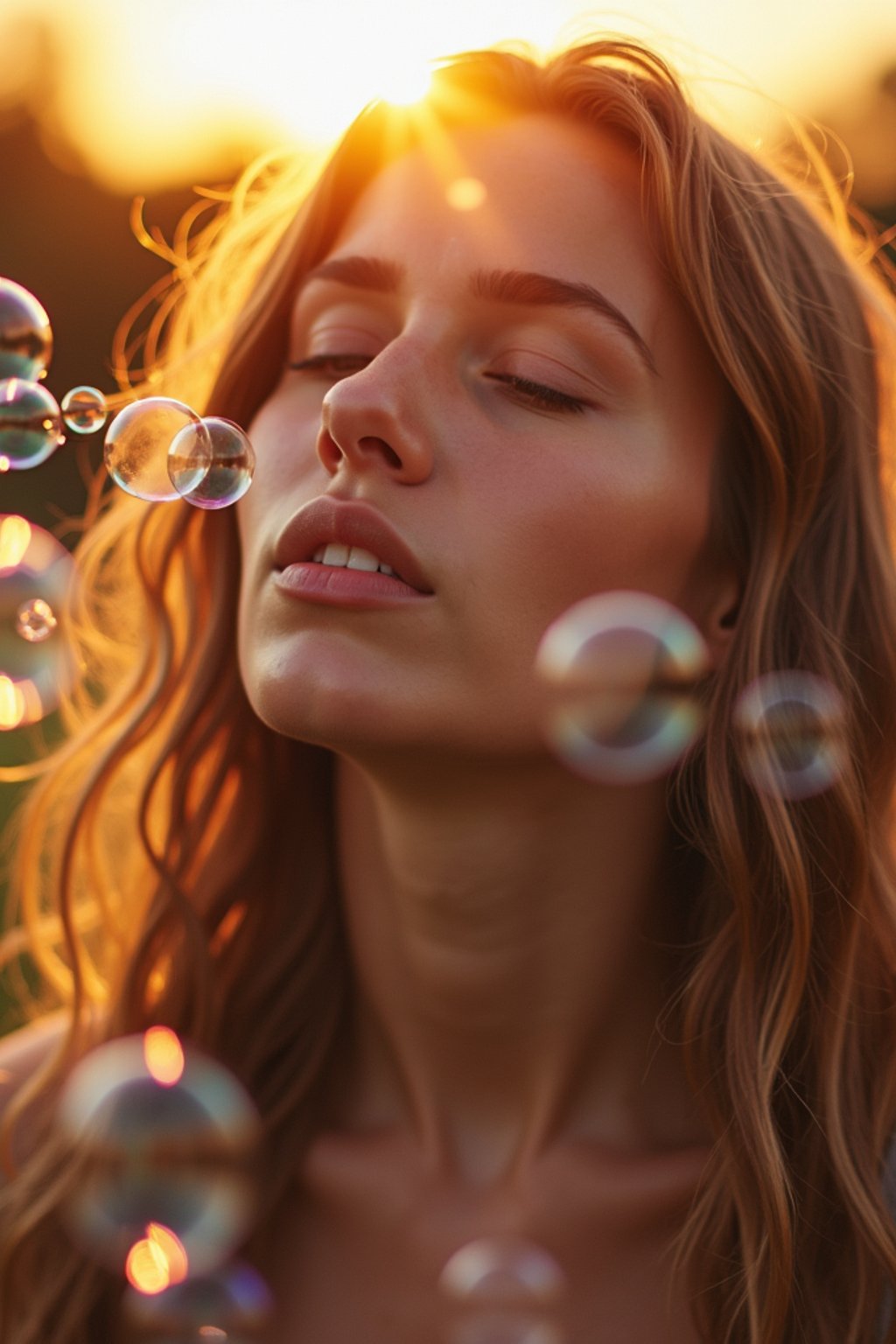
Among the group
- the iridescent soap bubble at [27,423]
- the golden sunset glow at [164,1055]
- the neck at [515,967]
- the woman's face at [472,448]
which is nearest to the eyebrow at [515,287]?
the woman's face at [472,448]

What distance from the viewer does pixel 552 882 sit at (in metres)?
2.15

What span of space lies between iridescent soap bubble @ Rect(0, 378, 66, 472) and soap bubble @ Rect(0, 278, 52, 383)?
0.19ft

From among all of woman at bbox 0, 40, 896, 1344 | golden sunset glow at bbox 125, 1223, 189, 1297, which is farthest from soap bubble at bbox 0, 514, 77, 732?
golden sunset glow at bbox 125, 1223, 189, 1297

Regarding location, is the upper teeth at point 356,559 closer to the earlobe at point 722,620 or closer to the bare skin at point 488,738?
the bare skin at point 488,738

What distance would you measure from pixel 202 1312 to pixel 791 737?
108 cm

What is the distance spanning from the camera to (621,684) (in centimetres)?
214

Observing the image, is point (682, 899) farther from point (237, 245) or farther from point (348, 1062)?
point (237, 245)

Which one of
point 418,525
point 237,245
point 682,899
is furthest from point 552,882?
point 237,245

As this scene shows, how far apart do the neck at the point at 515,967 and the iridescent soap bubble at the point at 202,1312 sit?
1.00 ft

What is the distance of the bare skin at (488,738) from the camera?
1.88 meters

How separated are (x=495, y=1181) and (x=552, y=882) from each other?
421 millimetres

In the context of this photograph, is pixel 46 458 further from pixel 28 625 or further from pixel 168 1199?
pixel 168 1199

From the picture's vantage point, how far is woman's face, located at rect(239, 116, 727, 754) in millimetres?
1855

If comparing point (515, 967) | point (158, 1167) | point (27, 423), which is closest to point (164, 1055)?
point (158, 1167)
